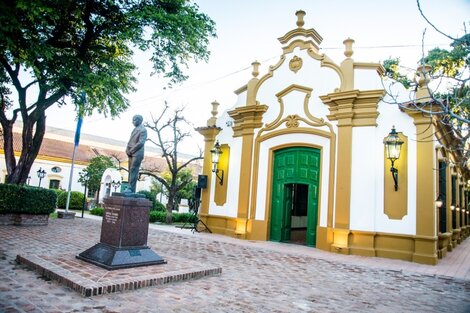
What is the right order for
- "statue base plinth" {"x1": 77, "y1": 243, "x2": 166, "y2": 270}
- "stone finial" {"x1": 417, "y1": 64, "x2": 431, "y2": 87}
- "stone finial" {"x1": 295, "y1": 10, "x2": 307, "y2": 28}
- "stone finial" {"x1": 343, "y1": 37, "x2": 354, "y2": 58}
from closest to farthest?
1. "stone finial" {"x1": 417, "y1": 64, "x2": 431, "y2": 87}
2. "statue base plinth" {"x1": 77, "y1": 243, "x2": 166, "y2": 270}
3. "stone finial" {"x1": 343, "y1": 37, "x2": 354, "y2": 58}
4. "stone finial" {"x1": 295, "y1": 10, "x2": 307, "y2": 28}

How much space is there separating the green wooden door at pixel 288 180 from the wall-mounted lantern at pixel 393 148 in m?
2.18

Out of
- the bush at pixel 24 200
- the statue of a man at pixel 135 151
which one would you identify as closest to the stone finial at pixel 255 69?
the statue of a man at pixel 135 151

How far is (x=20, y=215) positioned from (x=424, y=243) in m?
12.3

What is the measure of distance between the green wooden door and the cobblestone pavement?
9.06ft

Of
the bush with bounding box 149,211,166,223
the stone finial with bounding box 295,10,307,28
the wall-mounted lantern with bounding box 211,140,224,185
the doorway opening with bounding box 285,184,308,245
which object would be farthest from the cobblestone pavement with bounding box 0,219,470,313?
the bush with bounding box 149,211,166,223

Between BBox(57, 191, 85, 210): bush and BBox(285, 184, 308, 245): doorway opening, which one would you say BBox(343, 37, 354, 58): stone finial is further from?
BBox(57, 191, 85, 210): bush

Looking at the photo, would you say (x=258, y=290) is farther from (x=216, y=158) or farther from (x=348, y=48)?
(x=348, y=48)

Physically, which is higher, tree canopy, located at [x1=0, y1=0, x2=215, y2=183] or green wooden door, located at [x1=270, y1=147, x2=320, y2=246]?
tree canopy, located at [x1=0, y1=0, x2=215, y2=183]

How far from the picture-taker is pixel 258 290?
4566mm

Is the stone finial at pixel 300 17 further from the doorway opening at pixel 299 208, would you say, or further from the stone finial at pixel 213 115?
the doorway opening at pixel 299 208

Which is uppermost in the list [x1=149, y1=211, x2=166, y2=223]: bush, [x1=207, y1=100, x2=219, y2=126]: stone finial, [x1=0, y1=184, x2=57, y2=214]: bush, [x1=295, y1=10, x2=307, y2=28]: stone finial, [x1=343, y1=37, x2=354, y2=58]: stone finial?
[x1=295, y1=10, x2=307, y2=28]: stone finial

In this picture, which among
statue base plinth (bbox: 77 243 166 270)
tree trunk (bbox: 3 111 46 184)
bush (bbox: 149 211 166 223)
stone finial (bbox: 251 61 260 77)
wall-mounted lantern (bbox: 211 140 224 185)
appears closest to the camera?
statue base plinth (bbox: 77 243 166 270)

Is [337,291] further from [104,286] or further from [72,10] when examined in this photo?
[72,10]

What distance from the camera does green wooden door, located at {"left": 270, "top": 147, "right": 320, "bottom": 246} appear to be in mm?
9773
